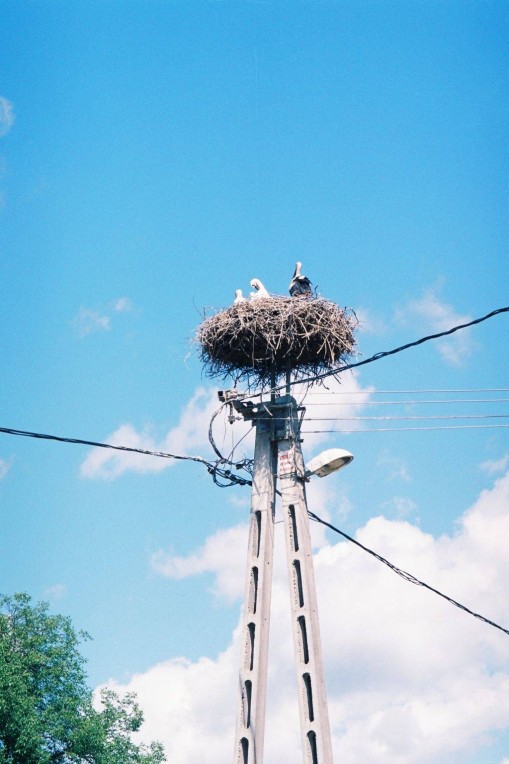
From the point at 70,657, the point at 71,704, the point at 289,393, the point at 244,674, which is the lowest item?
the point at 244,674

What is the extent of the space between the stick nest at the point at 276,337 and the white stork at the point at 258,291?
0.91 feet

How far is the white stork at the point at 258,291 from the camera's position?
1118 centimetres

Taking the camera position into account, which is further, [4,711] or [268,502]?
[4,711]

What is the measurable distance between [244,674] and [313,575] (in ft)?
4.00

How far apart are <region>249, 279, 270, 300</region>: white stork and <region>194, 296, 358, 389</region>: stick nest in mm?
277

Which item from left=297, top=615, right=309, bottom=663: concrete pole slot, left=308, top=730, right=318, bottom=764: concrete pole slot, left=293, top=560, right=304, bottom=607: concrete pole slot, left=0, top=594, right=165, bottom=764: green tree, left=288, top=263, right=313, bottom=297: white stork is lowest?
left=308, top=730, right=318, bottom=764: concrete pole slot

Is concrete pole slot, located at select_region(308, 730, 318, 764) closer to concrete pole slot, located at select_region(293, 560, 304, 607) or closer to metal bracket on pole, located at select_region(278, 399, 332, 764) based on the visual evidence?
metal bracket on pole, located at select_region(278, 399, 332, 764)

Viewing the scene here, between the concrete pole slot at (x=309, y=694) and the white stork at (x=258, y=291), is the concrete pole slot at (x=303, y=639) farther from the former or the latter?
the white stork at (x=258, y=291)

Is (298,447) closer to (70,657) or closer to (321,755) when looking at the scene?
(321,755)

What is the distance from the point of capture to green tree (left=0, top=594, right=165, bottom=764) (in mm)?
18750

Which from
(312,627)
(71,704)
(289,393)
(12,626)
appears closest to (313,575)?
(312,627)

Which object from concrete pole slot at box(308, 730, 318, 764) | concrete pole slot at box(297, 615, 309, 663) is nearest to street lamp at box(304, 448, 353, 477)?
concrete pole slot at box(297, 615, 309, 663)

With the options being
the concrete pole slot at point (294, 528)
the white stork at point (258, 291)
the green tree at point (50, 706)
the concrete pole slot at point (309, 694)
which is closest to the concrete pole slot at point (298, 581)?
the concrete pole slot at point (294, 528)

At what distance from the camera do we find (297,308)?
1059 cm
